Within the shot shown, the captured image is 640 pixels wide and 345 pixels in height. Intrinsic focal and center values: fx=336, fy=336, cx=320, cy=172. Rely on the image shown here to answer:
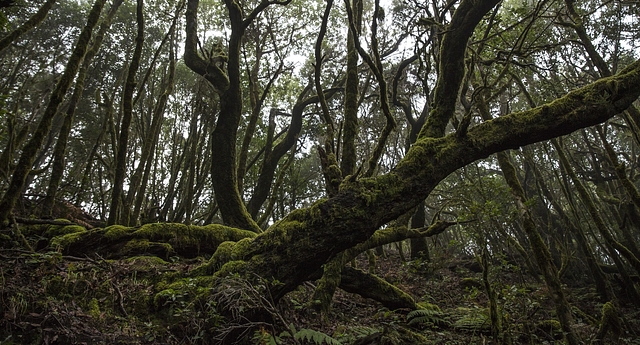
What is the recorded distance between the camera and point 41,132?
4.18 metres

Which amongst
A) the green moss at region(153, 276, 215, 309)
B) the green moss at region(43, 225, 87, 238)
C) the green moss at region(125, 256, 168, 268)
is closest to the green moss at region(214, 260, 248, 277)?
the green moss at region(153, 276, 215, 309)

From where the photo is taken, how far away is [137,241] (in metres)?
5.22

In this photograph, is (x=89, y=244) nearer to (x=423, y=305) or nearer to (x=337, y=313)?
(x=337, y=313)

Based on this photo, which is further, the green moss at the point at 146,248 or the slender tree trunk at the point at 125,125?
the slender tree trunk at the point at 125,125

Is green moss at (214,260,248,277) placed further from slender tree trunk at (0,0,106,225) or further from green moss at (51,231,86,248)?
green moss at (51,231,86,248)

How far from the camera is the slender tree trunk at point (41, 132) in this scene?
3777 mm

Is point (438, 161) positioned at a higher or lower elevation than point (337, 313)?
higher

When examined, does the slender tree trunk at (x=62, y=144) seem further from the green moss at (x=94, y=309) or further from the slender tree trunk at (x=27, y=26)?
the green moss at (x=94, y=309)

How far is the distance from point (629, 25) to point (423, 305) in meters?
11.3

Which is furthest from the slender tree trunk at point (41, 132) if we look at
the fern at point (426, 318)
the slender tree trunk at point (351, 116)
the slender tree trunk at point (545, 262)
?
the slender tree trunk at point (545, 262)

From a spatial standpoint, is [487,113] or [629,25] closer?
[487,113]

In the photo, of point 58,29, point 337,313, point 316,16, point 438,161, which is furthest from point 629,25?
point 58,29

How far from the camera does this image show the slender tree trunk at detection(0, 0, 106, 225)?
3777mm

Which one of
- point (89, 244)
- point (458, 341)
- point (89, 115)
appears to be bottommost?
point (458, 341)
